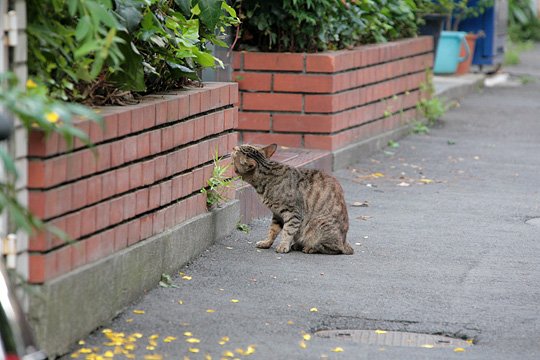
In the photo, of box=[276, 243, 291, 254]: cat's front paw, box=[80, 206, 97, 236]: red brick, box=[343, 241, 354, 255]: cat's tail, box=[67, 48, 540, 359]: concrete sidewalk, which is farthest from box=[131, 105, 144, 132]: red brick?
box=[343, 241, 354, 255]: cat's tail

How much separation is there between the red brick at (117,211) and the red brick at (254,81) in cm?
433

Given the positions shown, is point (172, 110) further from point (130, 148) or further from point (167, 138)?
point (130, 148)

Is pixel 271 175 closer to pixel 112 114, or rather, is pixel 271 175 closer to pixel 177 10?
pixel 177 10

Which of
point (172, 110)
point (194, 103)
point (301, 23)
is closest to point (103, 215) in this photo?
point (172, 110)

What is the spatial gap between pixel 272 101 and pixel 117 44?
4541mm

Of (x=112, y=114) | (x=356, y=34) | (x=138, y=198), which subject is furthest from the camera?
(x=356, y=34)

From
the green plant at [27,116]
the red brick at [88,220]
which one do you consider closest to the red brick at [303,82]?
the red brick at [88,220]

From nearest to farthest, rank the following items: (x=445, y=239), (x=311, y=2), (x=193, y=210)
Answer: (x=193, y=210) < (x=445, y=239) < (x=311, y=2)

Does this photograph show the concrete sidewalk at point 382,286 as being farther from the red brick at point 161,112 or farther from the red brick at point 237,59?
the red brick at point 237,59

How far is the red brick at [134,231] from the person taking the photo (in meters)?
5.23

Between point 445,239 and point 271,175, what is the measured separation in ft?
4.49

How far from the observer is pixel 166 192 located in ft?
18.9

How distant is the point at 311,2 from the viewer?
9.05m

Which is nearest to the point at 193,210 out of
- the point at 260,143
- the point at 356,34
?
the point at 260,143
